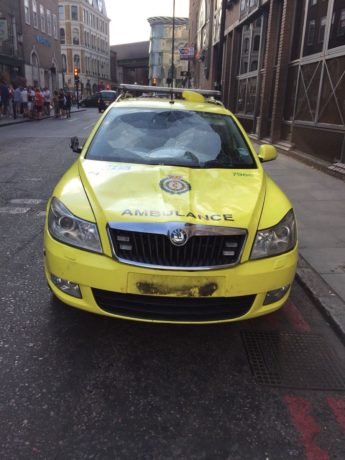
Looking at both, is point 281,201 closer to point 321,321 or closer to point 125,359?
point 321,321

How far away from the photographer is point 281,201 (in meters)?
3.61

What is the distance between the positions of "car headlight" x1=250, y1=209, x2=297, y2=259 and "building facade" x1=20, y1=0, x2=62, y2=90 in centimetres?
3810

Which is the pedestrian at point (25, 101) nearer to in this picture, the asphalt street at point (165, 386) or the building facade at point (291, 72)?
the building facade at point (291, 72)

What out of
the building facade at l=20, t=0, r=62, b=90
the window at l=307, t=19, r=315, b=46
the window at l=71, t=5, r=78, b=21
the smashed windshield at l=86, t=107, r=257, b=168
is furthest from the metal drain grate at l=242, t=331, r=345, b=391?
the window at l=71, t=5, r=78, b=21

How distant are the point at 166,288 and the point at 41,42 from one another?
146 feet

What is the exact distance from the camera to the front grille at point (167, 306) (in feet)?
9.78

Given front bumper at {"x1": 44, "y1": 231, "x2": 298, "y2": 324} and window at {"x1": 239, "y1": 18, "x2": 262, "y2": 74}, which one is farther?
window at {"x1": 239, "y1": 18, "x2": 262, "y2": 74}

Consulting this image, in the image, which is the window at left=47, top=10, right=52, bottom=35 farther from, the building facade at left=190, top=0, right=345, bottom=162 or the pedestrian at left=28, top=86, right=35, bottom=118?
the building facade at left=190, top=0, right=345, bottom=162

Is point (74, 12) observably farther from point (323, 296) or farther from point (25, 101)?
point (323, 296)

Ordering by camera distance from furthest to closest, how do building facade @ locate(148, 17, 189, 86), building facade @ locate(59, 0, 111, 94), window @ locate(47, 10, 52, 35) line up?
1. building facade @ locate(148, 17, 189, 86)
2. building facade @ locate(59, 0, 111, 94)
3. window @ locate(47, 10, 52, 35)

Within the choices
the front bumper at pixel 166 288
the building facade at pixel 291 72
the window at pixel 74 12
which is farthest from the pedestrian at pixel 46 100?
the window at pixel 74 12

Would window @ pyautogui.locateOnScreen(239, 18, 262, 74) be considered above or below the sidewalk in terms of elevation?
above

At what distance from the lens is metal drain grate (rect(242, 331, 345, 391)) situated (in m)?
2.96

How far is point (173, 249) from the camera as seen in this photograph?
9.56 ft
